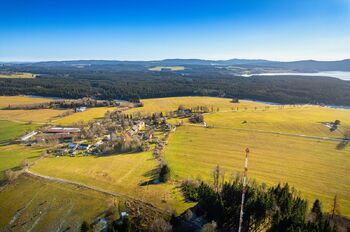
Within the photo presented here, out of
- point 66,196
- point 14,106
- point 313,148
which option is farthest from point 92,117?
point 313,148

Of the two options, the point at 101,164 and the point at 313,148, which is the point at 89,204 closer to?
the point at 101,164

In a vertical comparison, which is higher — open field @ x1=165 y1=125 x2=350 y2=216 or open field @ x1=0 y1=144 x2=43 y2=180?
open field @ x1=0 y1=144 x2=43 y2=180

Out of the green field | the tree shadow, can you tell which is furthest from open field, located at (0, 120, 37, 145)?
the tree shadow

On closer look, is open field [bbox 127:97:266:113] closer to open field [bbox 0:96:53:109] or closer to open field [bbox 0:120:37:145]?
open field [bbox 0:120:37:145]

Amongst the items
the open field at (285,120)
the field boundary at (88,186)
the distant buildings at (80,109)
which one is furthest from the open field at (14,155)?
the open field at (285,120)

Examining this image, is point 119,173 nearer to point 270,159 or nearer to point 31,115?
point 270,159

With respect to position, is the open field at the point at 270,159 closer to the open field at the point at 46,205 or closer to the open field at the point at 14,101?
the open field at the point at 46,205
